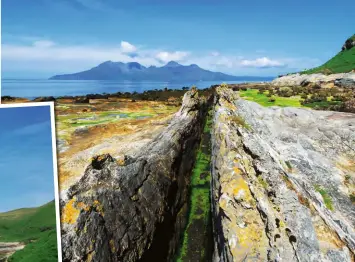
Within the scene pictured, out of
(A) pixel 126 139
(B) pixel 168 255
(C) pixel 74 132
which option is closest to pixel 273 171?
(B) pixel 168 255

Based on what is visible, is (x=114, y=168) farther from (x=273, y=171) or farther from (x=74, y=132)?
(x=74, y=132)

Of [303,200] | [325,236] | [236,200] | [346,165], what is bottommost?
[346,165]

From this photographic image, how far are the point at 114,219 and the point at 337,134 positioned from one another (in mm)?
14469

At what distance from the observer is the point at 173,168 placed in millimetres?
17172

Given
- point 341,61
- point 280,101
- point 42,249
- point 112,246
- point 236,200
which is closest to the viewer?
point 42,249

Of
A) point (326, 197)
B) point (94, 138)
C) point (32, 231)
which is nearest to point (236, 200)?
point (326, 197)

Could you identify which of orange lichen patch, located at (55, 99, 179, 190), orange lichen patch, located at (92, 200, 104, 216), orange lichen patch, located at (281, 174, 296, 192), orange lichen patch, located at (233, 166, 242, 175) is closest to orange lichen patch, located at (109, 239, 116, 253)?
orange lichen patch, located at (92, 200, 104, 216)

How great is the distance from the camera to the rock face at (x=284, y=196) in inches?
297

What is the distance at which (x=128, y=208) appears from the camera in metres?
11.4

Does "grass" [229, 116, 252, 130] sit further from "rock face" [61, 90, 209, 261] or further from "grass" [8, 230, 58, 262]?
"grass" [8, 230, 58, 262]

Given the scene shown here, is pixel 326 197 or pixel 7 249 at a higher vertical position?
pixel 7 249

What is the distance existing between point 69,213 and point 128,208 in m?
3.03

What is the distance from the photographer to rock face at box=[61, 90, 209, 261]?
8.73 m

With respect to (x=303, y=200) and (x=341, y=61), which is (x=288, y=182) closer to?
(x=303, y=200)
